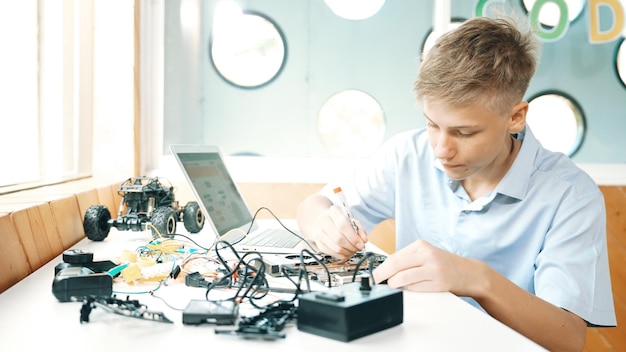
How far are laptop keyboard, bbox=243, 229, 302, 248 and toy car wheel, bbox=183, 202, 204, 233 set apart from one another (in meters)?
0.17

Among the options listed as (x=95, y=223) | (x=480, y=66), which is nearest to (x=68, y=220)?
(x=95, y=223)

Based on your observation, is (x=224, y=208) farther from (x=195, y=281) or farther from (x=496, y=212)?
(x=496, y=212)

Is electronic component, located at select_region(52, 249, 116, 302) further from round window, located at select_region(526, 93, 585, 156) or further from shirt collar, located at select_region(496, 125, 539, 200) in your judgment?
round window, located at select_region(526, 93, 585, 156)

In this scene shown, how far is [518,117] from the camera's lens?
1285 millimetres

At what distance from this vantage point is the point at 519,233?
1296mm

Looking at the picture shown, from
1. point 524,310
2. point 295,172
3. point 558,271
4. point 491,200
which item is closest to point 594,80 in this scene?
point 295,172

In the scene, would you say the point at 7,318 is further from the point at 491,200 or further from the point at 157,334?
the point at 491,200

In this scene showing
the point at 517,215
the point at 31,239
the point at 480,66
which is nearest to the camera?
the point at 31,239

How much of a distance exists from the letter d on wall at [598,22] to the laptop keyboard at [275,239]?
1.78 metres

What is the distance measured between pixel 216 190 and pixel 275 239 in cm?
23

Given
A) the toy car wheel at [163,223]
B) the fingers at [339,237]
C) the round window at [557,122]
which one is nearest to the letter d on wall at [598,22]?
the round window at [557,122]

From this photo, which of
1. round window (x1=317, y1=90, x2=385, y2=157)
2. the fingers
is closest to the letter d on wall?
round window (x1=317, y1=90, x2=385, y2=157)

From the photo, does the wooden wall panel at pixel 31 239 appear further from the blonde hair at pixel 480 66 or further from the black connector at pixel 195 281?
the blonde hair at pixel 480 66

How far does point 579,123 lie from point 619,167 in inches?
10.1
